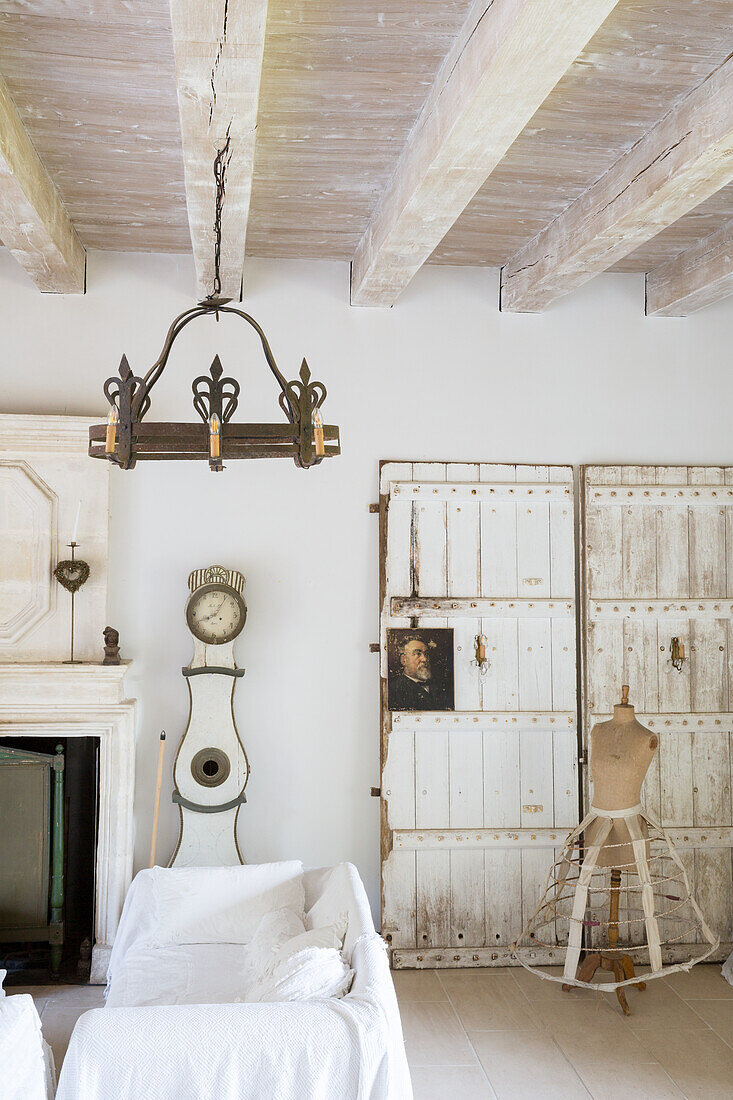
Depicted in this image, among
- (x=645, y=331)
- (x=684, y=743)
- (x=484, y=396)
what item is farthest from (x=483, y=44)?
(x=684, y=743)

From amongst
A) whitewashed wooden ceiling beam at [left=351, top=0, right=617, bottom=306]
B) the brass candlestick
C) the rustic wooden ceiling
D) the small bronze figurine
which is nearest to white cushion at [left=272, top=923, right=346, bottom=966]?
the small bronze figurine

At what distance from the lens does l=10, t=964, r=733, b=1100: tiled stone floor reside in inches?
131

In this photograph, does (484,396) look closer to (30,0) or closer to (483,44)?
(483,44)

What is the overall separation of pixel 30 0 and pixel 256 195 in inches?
54.1

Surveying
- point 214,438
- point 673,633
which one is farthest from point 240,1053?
point 673,633

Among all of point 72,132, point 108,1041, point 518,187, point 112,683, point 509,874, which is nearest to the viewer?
point 108,1041

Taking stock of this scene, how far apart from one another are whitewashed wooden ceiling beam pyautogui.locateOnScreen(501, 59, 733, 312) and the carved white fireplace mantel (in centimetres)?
258

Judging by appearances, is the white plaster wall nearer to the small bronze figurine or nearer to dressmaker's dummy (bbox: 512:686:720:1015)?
the small bronze figurine

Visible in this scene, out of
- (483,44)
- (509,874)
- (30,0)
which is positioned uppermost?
(30,0)

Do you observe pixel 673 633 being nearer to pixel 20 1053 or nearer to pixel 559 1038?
pixel 559 1038

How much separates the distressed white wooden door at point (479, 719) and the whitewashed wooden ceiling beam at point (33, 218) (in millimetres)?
1703

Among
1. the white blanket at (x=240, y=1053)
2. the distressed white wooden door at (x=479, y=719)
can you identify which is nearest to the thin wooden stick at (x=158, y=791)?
the distressed white wooden door at (x=479, y=719)

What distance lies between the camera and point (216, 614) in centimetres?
416

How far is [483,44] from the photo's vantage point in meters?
2.24
